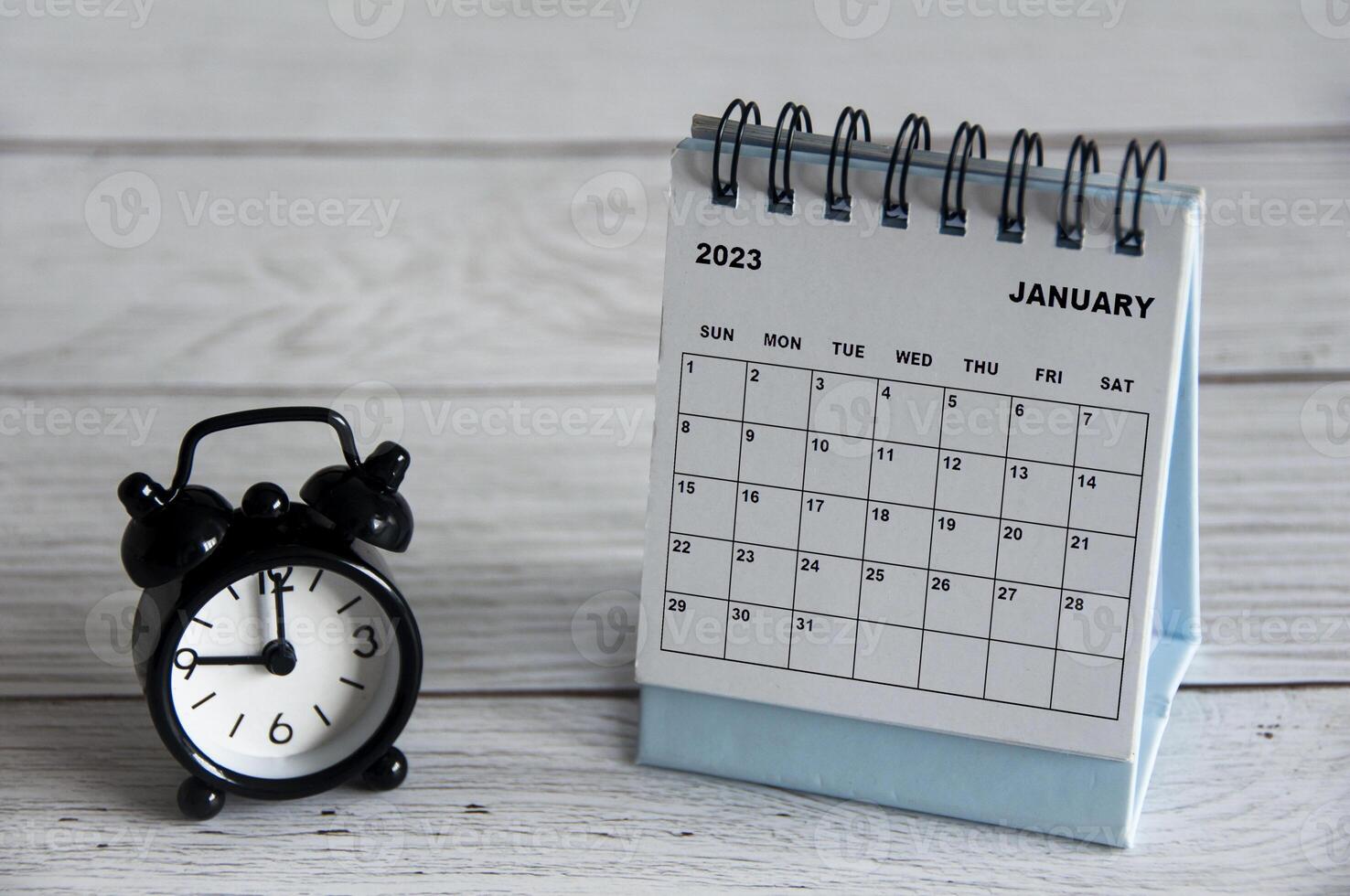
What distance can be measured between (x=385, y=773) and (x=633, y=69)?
669 millimetres

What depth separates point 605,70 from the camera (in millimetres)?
1178

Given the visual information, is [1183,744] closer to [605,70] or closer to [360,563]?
[360,563]

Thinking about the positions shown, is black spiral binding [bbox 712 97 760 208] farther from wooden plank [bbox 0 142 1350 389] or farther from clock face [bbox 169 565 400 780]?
wooden plank [bbox 0 142 1350 389]

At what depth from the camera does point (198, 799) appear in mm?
723

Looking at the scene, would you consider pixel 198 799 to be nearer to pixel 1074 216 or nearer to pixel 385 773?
pixel 385 773

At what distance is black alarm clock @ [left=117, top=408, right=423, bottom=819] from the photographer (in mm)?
696

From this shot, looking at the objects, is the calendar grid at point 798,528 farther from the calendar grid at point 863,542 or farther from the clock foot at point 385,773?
the clock foot at point 385,773

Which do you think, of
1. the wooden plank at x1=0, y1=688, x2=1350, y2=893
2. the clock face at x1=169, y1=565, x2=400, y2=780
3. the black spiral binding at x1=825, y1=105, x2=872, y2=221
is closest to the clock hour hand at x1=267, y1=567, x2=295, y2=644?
the clock face at x1=169, y1=565, x2=400, y2=780

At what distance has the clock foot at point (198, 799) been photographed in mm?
723

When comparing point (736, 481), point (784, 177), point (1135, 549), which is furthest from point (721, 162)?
point (1135, 549)

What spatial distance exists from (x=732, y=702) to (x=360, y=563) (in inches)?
8.6

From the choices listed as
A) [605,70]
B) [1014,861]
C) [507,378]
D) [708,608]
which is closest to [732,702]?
[708,608]

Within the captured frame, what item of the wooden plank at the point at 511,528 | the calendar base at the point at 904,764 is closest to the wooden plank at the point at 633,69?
the wooden plank at the point at 511,528

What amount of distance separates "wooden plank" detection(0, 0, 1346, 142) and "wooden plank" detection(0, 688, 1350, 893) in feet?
1.87
